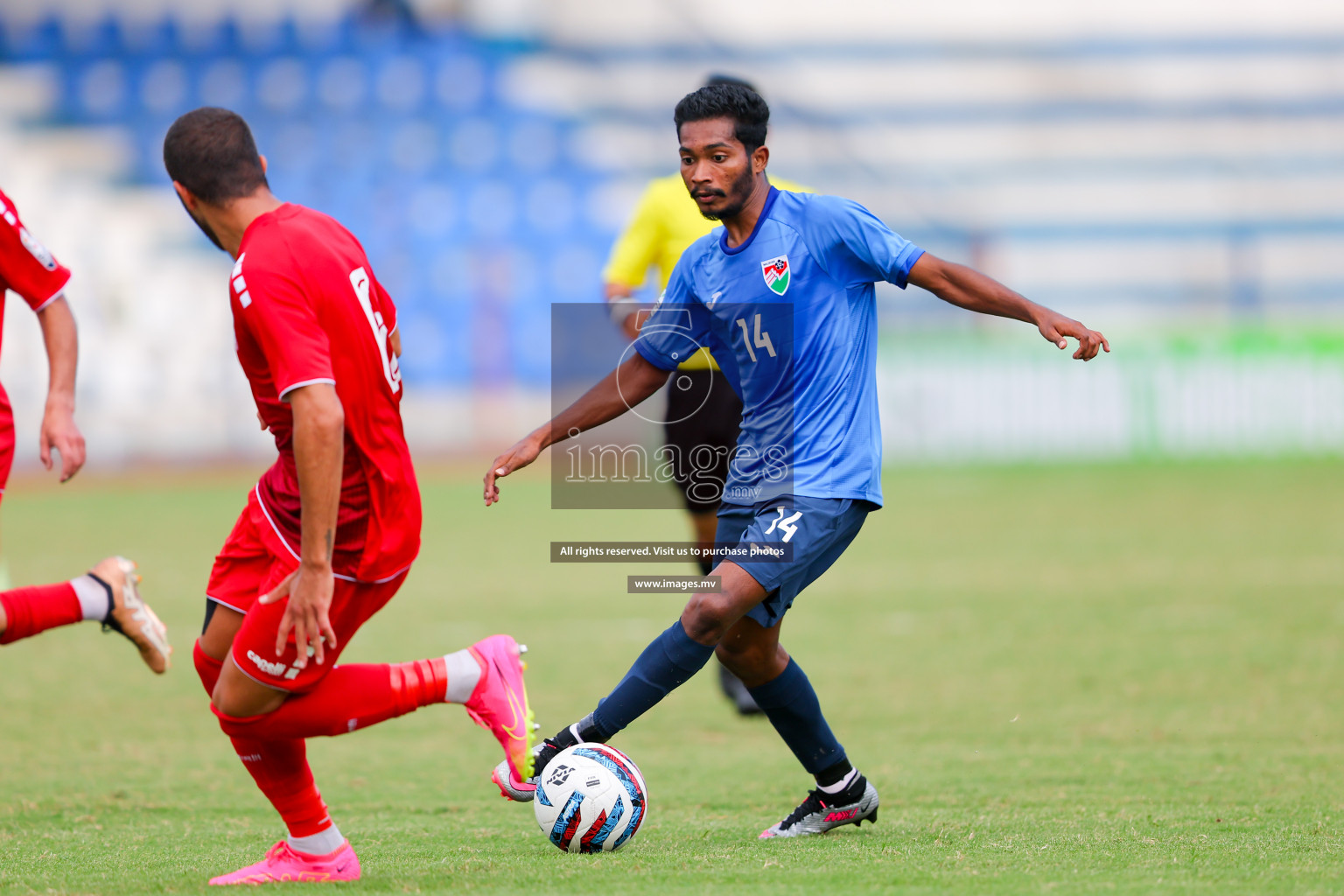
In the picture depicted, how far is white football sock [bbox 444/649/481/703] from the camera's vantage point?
4164mm

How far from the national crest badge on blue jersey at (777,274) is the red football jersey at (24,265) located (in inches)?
92.3

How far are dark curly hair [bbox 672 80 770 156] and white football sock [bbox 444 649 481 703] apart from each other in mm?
1679

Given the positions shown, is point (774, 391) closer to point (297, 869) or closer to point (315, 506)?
point (315, 506)

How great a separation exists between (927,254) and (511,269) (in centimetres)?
1961

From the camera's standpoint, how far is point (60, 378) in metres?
4.83

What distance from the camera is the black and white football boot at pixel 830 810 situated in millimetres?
4602

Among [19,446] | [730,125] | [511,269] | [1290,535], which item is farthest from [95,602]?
[511,269]

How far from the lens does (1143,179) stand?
27.6 m

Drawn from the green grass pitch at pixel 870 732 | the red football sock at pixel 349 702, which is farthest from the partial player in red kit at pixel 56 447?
the red football sock at pixel 349 702

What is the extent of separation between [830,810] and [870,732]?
1905 millimetres

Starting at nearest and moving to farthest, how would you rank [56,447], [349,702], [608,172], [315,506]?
[315,506]
[349,702]
[56,447]
[608,172]

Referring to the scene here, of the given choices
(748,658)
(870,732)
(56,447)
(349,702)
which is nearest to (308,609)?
(349,702)

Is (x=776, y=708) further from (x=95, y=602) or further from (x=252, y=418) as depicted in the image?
(x=252, y=418)

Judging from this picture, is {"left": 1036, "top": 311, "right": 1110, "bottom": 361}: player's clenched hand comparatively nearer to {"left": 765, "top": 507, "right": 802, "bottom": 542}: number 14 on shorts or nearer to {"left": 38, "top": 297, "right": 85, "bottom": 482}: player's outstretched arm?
{"left": 765, "top": 507, "right": 802, "bottom": 542}: number 14 on shorts
